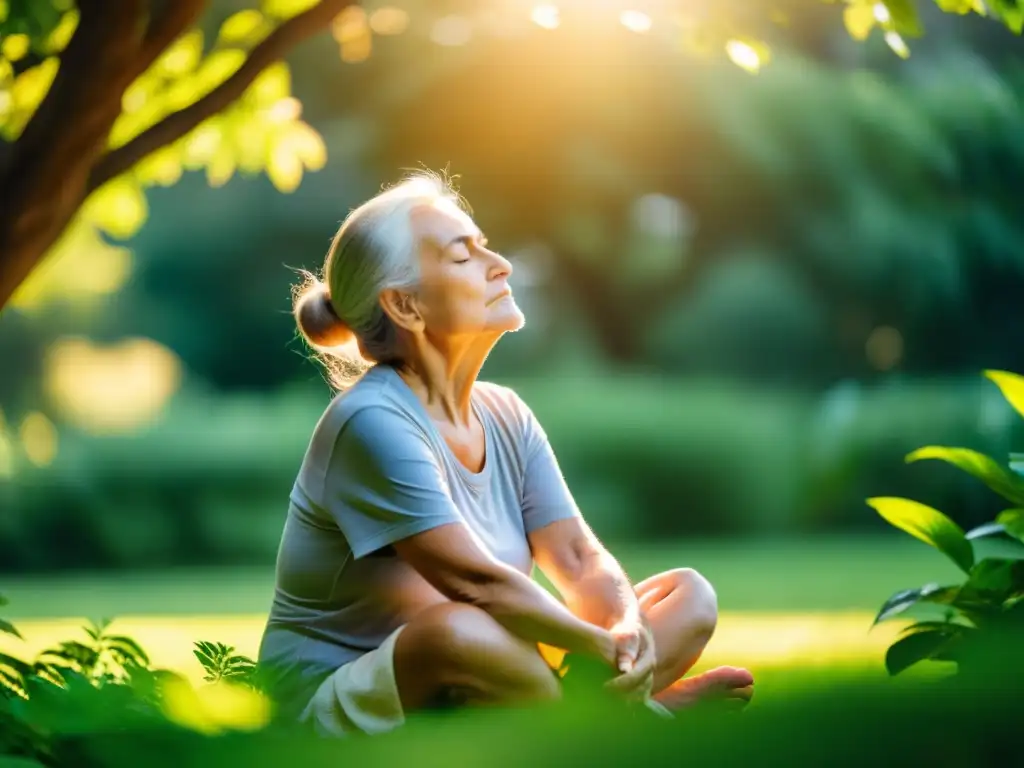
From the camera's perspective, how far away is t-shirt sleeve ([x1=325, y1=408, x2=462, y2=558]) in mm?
2641

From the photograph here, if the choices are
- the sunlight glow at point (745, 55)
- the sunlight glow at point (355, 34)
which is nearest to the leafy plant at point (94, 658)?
the sunlight glow at point (745, 55)

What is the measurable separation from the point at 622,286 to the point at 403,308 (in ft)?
40.5

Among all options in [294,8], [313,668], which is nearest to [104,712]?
[313,668]

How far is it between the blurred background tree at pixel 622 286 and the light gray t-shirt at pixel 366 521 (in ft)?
25.6

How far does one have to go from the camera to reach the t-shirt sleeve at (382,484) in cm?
264

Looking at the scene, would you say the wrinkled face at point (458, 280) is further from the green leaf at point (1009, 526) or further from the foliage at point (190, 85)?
the green leaf at point (1009, 526)

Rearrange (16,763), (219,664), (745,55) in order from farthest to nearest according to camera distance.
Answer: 1. (745,55)
2. (219,664)
3. (16,763)

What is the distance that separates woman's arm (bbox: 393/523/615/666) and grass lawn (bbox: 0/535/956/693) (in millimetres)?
2745

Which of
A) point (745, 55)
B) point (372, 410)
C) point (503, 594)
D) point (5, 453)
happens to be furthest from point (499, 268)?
point (5, 453)

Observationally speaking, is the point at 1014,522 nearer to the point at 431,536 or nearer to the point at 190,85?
the point at 431,536

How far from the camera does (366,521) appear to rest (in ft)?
8.82

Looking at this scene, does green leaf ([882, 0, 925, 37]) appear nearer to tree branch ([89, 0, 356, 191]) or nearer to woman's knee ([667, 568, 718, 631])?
tree branch ([89, 0, 356, 191])

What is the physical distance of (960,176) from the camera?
563 inches

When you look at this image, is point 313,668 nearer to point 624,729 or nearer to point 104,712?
point 104,712
